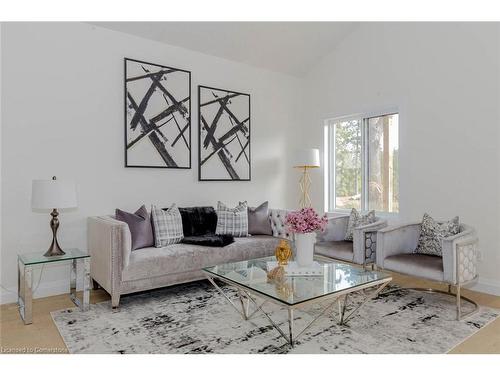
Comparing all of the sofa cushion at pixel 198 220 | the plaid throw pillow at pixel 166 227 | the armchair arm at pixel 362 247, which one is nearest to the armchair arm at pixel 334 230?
the armchair arm at pixel 362 247

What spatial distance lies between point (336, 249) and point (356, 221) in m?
0.46

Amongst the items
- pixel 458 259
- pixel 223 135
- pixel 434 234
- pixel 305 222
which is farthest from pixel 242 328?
pixel 223 135

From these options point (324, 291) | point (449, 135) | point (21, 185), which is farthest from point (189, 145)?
point (449, 135)

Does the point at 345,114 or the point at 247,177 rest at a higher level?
the point at 345,114

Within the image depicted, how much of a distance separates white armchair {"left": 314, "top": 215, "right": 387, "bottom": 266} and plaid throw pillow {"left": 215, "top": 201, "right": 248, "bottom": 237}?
908 millimetres

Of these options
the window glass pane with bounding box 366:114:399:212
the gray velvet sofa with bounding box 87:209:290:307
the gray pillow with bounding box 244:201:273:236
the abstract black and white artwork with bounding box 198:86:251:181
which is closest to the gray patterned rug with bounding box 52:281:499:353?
the gray velvet sofa with bounding box 87:209:290:307

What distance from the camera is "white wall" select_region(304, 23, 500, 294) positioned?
148 inches

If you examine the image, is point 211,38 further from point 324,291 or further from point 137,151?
point 324,291

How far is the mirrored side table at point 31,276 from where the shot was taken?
292 cm

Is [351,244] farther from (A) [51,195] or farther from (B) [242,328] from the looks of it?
(A) [51,195]

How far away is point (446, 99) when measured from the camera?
411cm

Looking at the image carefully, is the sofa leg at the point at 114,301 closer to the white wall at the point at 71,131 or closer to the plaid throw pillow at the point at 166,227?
the plaid throw pillow at the point at 166,227

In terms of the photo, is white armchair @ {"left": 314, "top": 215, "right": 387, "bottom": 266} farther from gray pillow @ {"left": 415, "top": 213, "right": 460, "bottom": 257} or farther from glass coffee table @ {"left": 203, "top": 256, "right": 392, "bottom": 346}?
glass coffee table @ {"left": 203, "top": 256, "right": 392, "bottom": 346}
